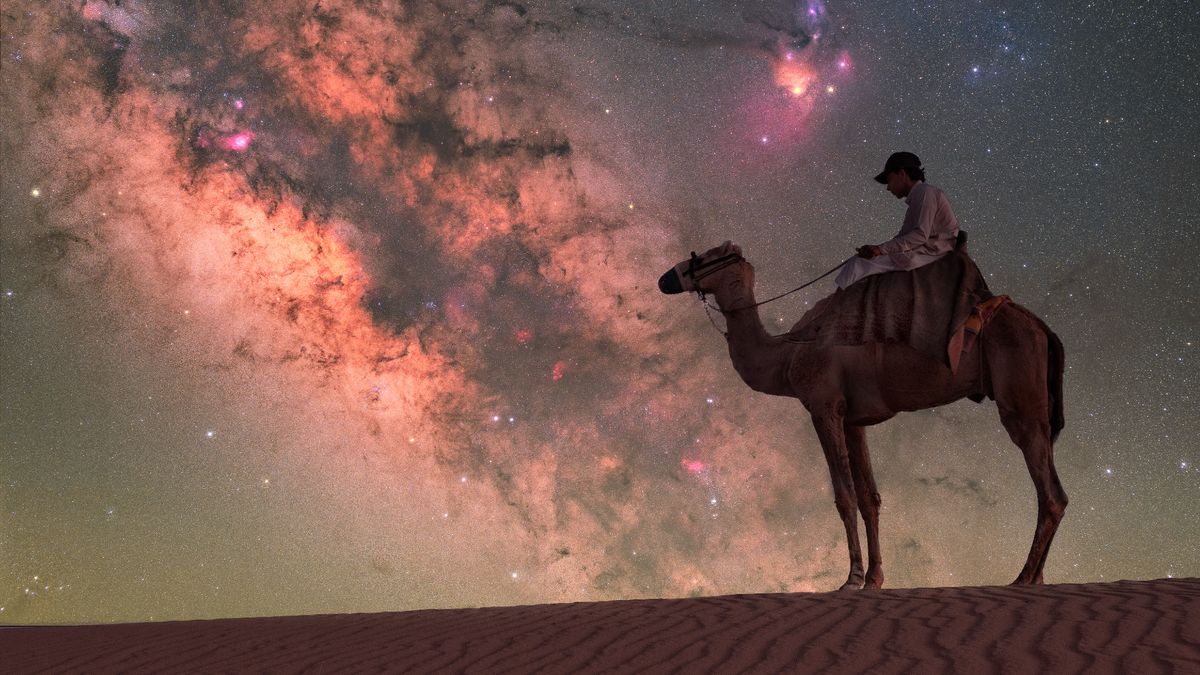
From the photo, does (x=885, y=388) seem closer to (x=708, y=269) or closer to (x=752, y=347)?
(x=752, y=347)

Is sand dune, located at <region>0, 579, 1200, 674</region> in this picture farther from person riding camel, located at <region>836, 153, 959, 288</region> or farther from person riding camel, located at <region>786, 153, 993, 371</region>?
person riding camel, located at <region>836, 153, 959, 288</region>

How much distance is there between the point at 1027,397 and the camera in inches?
384

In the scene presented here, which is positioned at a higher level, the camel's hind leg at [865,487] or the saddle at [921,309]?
the saddle at [921,309]

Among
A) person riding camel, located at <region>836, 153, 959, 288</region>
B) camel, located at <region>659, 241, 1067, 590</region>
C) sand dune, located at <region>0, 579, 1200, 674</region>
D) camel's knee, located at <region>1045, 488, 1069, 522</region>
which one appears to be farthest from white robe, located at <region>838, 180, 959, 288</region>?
sand dune, located at <region>0, 579, 1200, 674</region>

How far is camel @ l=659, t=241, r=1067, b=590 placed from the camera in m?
9.76

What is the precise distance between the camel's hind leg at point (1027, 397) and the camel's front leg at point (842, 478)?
152 cm

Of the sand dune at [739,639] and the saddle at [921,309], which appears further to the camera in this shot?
the saddle at [921,309]

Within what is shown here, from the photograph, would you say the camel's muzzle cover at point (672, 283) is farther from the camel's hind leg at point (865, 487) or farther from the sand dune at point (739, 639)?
the sand dune at point (739, 639)

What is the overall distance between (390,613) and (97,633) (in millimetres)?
2951

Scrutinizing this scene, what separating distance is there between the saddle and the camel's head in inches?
46.5

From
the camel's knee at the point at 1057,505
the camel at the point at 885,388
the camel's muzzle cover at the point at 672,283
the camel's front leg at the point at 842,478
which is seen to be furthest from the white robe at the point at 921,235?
the camel's knee at the point at 1057,505

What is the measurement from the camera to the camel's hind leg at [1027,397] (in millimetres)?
9703

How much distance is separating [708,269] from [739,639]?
5637mm

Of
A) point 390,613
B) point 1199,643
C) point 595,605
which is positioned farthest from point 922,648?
point 390,613
